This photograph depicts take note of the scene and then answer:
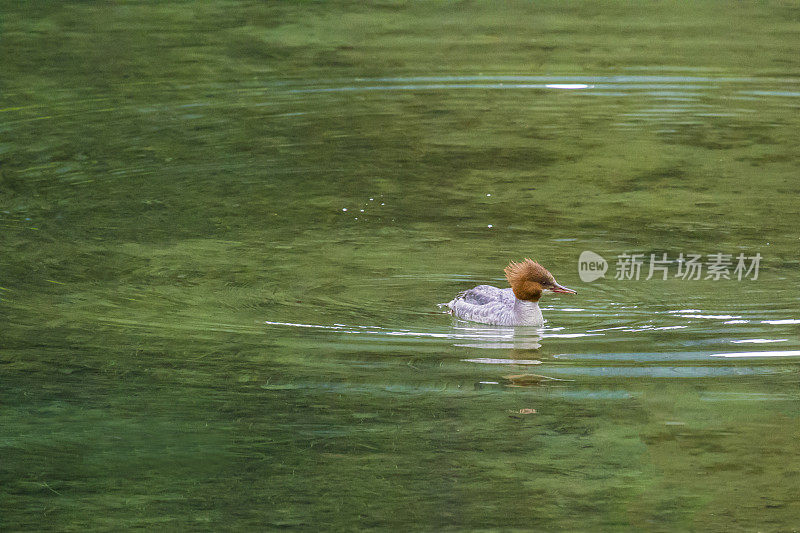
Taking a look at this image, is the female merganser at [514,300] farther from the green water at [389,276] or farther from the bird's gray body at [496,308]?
the green water at [389,276]

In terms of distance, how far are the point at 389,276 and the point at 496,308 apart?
0.89 m

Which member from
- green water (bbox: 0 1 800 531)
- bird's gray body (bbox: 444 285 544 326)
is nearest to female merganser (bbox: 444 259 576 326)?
bird's gray body (bbox: 444 285 544 326)

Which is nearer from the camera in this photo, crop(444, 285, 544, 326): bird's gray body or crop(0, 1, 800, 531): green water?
crop(0, 1, 800, 531): green water

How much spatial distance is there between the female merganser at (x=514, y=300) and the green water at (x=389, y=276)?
0.34 feet

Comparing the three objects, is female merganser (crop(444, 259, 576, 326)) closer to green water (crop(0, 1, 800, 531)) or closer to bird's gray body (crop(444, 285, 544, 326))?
bird's gray body (crop(444, 285, 544, 326))

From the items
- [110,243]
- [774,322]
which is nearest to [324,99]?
[110,243]

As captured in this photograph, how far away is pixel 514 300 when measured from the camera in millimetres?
7434

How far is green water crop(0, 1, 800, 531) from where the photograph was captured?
218 inches

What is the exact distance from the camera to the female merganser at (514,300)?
7.37 m

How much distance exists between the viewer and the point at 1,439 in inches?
238

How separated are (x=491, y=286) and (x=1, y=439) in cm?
289

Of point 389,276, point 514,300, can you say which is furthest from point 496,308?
point 389,276

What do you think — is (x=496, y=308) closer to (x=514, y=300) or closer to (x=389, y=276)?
(x=514, y=300)

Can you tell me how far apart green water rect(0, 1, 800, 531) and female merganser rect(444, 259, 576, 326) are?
103 mm
